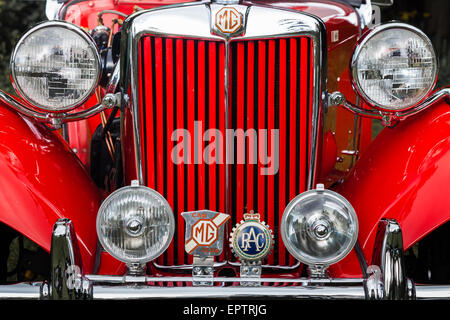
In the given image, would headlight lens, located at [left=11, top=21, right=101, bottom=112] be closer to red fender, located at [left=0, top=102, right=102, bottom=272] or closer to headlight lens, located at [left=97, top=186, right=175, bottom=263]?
red fender, located at [left=0, top=102, right=102, bottom=272]

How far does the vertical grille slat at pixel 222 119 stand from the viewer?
2006mm

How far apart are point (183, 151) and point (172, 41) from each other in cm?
36

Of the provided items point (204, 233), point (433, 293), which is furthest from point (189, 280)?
point (433, 293)

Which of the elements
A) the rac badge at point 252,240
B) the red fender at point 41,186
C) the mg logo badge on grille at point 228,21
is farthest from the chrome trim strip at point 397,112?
the red fender at point 41,186

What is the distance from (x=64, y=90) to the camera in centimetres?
197

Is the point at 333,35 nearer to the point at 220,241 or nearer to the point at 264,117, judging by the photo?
the point at 264,117

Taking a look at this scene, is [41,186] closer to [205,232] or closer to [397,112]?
[205,232]

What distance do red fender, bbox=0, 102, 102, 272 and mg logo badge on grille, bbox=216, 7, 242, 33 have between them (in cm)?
73

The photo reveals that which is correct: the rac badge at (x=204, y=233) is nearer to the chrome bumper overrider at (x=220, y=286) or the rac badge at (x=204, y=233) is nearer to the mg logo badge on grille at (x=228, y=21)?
the chrome bumper overrider at (x=220, y=286)

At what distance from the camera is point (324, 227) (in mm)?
1746

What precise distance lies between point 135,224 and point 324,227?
1.76 feet

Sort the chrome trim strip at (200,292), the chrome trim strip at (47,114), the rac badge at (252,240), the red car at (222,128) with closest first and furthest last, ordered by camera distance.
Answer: the chrome trim strip at (200,292)
the rac badge at (252,240)
the red car at (222,128)
the chrome trim strip at (47,114)

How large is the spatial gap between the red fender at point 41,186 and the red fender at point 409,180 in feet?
3.08

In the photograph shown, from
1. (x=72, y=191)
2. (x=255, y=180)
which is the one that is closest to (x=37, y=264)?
(x=72, y=191)
